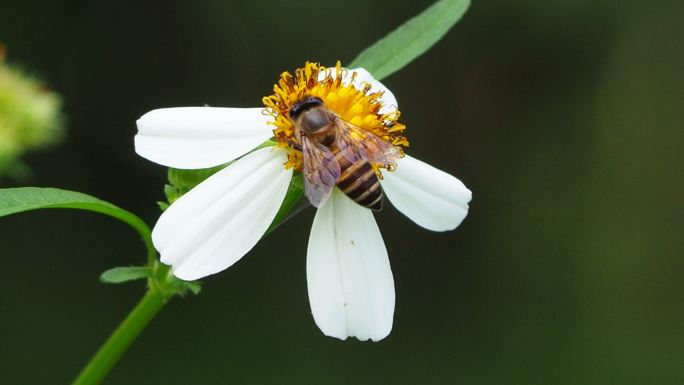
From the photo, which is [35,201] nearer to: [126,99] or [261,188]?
[261,188]

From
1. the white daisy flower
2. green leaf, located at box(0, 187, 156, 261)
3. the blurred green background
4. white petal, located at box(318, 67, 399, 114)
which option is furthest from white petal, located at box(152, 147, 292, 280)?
the blurred green background

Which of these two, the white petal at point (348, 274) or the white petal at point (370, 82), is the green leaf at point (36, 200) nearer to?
the white petal at point (348, 274)

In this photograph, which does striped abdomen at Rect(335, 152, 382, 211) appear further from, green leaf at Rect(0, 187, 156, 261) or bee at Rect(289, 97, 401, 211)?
green leaf at Rect(0, 187, 156, 261)

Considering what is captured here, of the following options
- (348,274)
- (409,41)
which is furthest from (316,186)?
(409,41)

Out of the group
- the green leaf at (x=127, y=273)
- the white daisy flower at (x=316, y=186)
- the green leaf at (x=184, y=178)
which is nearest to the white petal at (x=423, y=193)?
the white daisy flower at (x=316, y=186)

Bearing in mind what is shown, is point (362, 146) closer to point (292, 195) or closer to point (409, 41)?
point (292, 195)

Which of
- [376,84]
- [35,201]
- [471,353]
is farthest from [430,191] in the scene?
[471,353]
